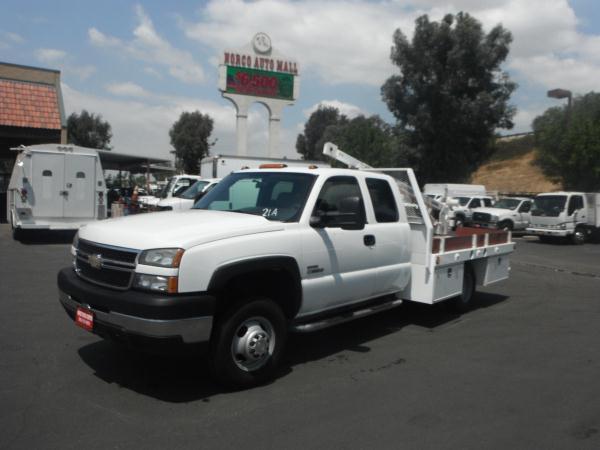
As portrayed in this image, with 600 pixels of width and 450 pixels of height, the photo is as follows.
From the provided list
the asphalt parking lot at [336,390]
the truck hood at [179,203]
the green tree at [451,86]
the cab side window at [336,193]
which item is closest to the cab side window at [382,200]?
the cab side window at [336,193]

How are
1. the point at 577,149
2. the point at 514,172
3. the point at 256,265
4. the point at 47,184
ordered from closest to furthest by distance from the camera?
the point at 256,265, the point at 47,184, the point at 577,149, the point at 514,172

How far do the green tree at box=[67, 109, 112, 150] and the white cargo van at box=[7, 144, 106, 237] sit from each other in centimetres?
3800

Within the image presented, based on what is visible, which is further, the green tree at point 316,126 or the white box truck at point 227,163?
the green tree at point 316,126

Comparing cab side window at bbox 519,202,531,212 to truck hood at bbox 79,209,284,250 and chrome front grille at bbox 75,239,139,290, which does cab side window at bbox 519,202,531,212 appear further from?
chrome front grille at bbox 75,239,139,290

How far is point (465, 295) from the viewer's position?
808cm

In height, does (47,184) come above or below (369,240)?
above

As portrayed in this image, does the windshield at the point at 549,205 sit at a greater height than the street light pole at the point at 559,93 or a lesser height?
lesser

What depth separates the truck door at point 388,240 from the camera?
6.11 meters

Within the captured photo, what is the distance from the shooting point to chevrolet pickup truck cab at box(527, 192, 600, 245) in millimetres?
20422

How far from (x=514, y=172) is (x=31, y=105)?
59464mm

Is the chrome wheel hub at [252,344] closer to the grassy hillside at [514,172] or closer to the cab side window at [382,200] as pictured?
the cab side window at [382,200]

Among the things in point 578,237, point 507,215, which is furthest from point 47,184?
point 578,237

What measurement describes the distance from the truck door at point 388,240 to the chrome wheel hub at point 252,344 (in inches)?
68.3

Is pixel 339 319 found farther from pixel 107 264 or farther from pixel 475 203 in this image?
pixel 475 203
